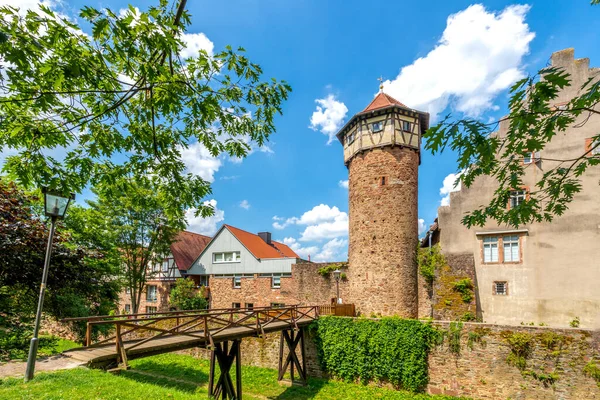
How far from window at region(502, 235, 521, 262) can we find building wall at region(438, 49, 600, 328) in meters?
0.22

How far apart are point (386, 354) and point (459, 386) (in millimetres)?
2857

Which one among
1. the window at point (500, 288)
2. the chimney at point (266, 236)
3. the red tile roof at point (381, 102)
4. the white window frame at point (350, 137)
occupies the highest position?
the red tile roof at point (381, 102)

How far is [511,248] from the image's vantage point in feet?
48.0

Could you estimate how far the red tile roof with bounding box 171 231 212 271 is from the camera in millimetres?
26188

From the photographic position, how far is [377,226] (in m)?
16.5

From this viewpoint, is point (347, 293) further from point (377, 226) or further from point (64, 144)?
point (64, 144)

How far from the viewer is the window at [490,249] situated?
14.9 metres

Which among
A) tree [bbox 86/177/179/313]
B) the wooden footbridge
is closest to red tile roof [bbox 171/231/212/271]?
tree [bbox 86/177/179/313]

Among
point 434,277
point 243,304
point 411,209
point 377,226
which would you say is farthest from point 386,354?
point 243,304

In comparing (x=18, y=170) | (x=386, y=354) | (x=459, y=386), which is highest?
(x=18, y=170)

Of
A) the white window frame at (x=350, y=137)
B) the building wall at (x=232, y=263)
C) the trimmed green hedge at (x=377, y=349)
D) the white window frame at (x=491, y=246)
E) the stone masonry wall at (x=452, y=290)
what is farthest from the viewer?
the building wall at (x=232, y=263)

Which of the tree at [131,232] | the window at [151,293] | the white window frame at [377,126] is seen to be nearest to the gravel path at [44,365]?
the tree at [131,232]

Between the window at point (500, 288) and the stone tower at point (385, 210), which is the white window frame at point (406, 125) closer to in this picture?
the stone tower at point (385, 210)

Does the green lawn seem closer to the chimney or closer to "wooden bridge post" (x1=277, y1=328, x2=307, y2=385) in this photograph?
"wooden bridge post" (x1=277, y1=328, x2=307, y2=385)
